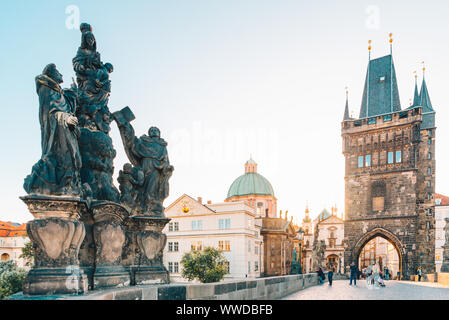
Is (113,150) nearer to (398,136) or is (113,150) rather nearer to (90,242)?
(90,242)

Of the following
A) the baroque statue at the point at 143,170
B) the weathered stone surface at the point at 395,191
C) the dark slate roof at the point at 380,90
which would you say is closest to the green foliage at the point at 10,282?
the baroque statue at the point at 143,170

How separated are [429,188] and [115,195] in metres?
49.1

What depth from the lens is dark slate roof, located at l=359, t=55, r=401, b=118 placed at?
5384 centimetres

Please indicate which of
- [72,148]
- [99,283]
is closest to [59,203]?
[72,148]

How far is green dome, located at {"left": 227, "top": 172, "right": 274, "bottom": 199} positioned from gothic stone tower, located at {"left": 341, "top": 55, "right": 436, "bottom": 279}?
93.9 feet

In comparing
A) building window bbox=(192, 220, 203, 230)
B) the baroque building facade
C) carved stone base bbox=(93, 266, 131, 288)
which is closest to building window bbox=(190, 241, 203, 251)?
the baroque building facade

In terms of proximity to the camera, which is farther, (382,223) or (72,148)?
(382,223)

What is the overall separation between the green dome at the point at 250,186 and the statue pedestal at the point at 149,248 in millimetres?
72541

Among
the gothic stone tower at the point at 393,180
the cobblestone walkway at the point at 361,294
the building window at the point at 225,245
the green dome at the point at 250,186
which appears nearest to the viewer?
the cobblestone walkway at the point at 361,294

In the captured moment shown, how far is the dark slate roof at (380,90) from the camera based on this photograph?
177ft

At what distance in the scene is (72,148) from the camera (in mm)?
5406

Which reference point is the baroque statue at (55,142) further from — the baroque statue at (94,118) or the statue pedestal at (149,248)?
the statue pedestal at (149,248)

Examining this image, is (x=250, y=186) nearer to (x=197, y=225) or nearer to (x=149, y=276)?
(x=197, y=225)
